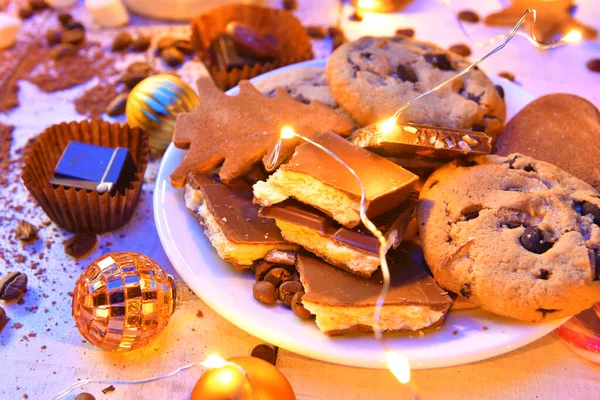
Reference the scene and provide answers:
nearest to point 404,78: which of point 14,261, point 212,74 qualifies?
point 212,74

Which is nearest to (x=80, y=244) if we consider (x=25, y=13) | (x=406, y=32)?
(x=25, y=13)

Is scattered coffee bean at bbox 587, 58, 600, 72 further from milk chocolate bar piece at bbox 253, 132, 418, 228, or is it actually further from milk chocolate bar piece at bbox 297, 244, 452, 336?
milk chocolate bar piece at bbox 297, 244, 452, 336

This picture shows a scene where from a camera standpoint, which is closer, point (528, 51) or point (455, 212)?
point (455, 212)

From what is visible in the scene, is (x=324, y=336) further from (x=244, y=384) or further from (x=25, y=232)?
(x=25, y=232)

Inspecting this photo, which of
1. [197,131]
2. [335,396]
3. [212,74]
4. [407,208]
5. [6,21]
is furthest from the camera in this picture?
[6,21]

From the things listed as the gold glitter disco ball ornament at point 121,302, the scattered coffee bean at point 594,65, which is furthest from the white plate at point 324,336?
the scattered coffee bean at point 594,65

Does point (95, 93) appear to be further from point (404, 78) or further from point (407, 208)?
point (407, 208)
